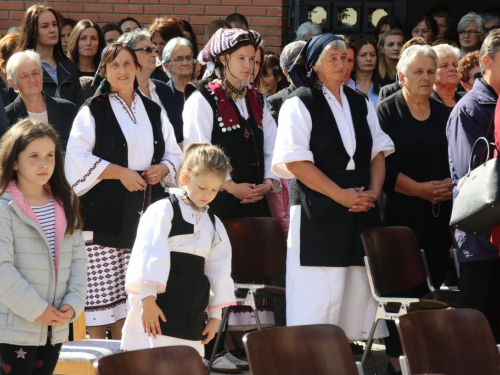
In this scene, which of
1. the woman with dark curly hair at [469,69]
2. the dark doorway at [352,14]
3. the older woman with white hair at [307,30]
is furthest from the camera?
the dark doorway at [352,14]

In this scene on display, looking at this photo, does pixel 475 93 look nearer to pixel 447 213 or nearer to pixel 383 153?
pixel 383 153

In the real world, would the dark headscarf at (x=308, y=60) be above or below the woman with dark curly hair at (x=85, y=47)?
below

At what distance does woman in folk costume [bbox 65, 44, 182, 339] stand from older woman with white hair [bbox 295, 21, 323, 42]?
3.13 meters

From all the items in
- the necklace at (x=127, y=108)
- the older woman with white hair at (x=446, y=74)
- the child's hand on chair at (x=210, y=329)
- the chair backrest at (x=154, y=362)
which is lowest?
the child's hand on chair at (x=210, y=329)

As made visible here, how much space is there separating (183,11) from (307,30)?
4.11 feet

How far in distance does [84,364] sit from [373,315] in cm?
181

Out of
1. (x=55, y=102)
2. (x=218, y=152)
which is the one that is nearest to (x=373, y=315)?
(x=218, y=152)

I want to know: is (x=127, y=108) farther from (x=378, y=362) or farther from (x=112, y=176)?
(x=378, y=362)

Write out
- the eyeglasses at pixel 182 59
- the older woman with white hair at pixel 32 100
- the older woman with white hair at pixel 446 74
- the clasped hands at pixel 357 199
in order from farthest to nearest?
the eyeglasses at pixel 182 59, the older woman with white hair at pixel 446 74, the older woman with white hair at pixel 32 100, the clasped hands at pixel 357 199

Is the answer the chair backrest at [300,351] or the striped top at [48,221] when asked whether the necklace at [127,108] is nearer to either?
the striped top at [48,221]

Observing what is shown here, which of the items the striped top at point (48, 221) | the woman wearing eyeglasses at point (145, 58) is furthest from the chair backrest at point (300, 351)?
the woman wearing eyeglasses at point (145, 58)

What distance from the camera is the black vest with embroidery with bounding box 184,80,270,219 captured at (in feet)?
17.6

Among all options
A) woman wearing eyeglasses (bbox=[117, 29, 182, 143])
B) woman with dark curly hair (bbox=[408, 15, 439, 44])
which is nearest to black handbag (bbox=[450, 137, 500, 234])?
woman wearing eyeglasses (bbox=[117, 29, 182, 143])

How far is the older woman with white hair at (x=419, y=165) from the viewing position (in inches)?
215
